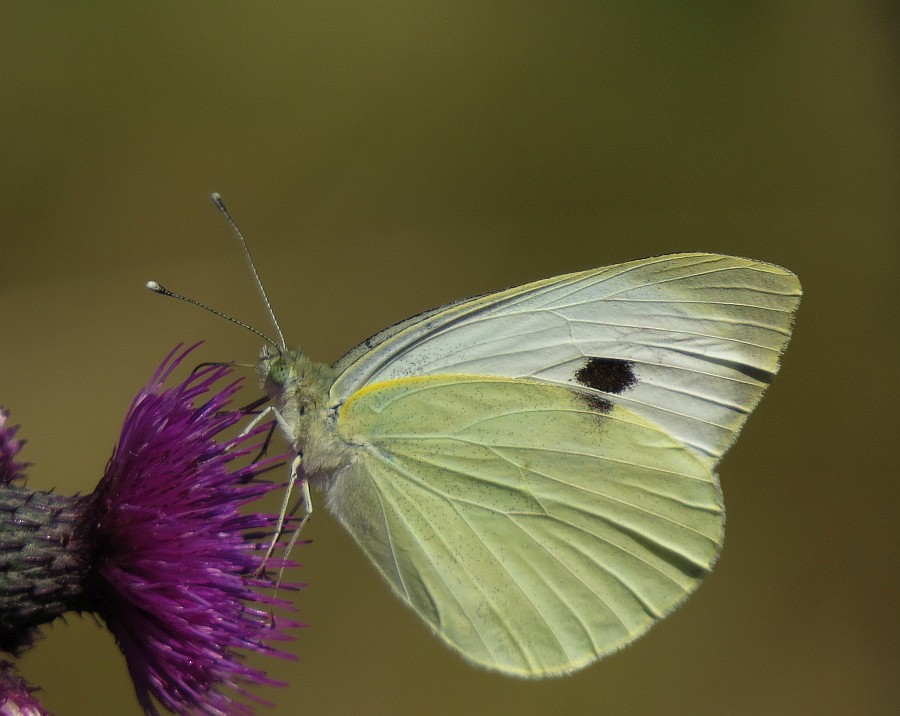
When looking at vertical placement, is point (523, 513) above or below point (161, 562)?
above

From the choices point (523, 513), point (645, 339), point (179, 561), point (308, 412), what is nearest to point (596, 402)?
point (645, 339)

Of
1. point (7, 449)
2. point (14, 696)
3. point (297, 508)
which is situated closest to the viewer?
point (14, 696)

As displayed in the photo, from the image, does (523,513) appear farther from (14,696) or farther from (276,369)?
(14,696)

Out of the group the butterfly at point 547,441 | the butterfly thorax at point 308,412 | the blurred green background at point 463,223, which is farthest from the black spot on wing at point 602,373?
the blurred green background at point 463,223

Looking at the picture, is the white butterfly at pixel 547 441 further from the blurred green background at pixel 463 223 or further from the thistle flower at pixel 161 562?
the blurred green background at pixel 463 223

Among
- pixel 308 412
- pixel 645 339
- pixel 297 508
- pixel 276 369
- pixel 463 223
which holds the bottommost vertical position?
pixel 297 508

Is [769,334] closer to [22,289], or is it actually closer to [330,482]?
[330,482]
